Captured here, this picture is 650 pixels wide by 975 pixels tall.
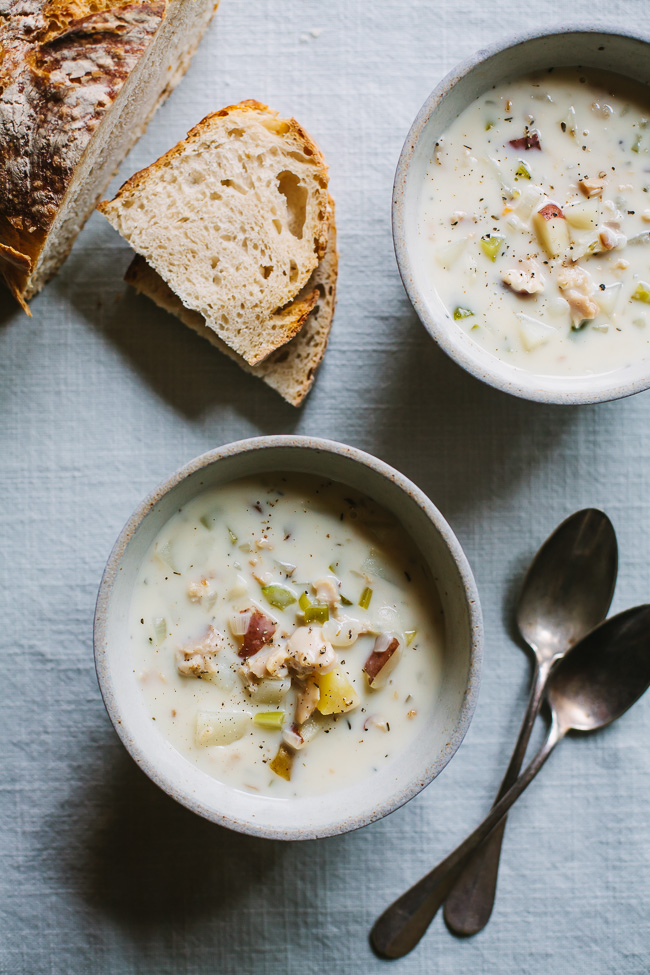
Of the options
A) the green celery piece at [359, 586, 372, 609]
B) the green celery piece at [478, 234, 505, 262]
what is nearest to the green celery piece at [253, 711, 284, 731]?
the green celery piece at [359, 586, 372, 609]

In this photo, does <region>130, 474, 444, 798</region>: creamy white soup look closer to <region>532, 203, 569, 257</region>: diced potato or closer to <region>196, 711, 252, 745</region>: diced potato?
<region>196, 711, 252, 745</region>: diced potato

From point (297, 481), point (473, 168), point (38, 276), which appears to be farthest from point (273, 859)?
point (473, 168)

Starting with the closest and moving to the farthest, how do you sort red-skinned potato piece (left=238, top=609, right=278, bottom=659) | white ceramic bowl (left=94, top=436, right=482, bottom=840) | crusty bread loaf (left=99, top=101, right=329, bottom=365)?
1. white ceramic bowl (left=94, top=436, right=482, bottom=840)
2. red-skinned potato piece (left=238, top=609, right=278, bottom=659)
3. crusty bread loaf (left=99, top=101, right=329, bottom=365)

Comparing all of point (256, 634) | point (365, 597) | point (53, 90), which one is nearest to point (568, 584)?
point (365, 597)

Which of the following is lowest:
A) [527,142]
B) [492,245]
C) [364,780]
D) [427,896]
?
[427,896]

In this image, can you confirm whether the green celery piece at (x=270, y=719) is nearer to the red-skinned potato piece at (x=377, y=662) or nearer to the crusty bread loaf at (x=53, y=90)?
the red-skinned potato piece at (x=377, y=662)

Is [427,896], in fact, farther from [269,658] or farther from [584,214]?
[584,214]
